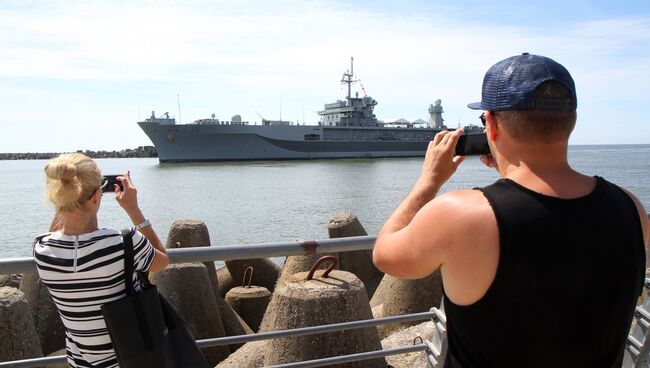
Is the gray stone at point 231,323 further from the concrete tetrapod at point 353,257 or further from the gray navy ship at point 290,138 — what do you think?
the gray navy ship at point 290,138

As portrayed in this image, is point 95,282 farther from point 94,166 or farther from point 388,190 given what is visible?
point 388,190

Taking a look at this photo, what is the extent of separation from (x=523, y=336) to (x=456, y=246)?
29 centimetres

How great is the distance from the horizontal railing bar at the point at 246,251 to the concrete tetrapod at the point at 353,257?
6.67m

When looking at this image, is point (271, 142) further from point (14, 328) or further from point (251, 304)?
point (14, 328)

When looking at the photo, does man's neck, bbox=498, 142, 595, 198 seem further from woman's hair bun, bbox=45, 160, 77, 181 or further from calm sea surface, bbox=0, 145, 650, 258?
calm sea surface, bbox=0, 145, 650, 258

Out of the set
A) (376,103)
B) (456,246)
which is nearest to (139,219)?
(456,246)

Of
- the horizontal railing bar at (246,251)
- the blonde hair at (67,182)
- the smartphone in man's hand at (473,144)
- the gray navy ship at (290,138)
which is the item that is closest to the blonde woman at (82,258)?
the blonde hair at (67,182)

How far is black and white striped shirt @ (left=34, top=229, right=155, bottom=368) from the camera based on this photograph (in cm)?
194

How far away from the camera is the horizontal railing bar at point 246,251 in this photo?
2.23 meters

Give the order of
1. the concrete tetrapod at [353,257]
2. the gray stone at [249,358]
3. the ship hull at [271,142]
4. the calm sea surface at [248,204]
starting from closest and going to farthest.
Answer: the gray stone at [249,358] < the concrete tetrapod at [353,257] < the calm sea surface at [248,204] < the ship hull at [271,142]

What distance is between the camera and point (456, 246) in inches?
54.3

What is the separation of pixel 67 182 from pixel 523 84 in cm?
154

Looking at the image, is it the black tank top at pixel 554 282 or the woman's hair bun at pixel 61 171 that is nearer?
the black tank top at pixel 554 282

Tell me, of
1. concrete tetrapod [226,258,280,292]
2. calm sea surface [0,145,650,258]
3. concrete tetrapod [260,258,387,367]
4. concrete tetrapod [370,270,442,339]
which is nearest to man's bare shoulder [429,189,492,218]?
concrete tetrapod [260,258,387,367]
